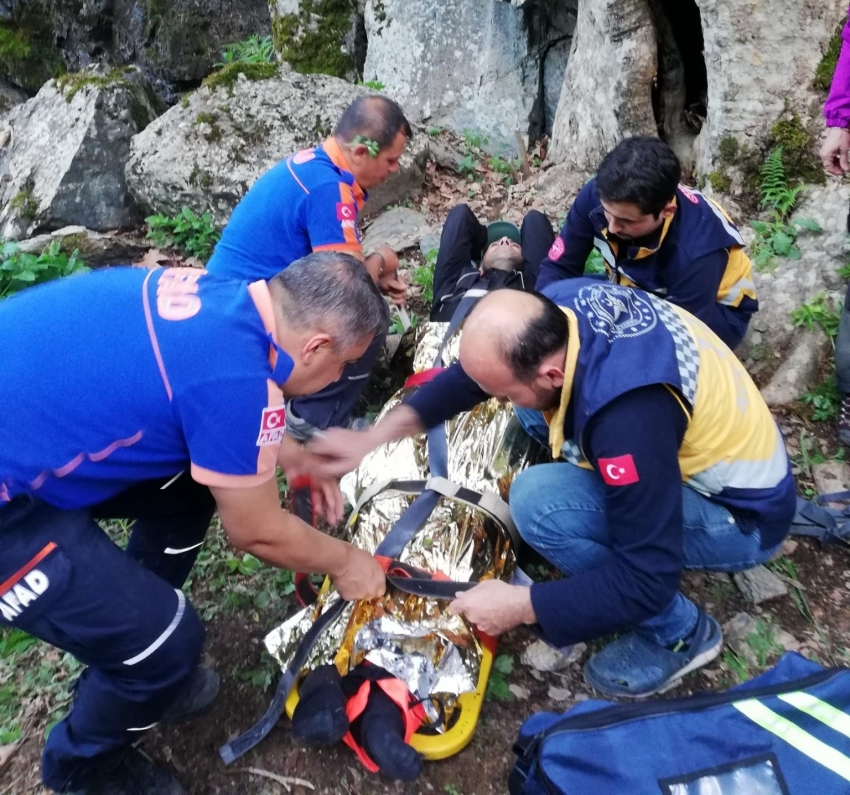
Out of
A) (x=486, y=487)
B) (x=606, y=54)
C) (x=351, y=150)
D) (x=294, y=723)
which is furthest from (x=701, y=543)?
(x=606, y=54)

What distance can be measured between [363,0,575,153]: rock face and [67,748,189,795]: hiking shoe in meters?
6.28

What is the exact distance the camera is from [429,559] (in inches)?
101

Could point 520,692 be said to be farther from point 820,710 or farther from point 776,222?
point 776,222

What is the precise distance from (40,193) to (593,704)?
656 cm

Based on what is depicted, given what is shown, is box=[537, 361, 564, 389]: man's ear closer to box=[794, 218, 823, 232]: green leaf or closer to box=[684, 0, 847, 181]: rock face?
box=[794, 218, 823, 232]: green leaf

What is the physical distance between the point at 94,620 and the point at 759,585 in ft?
8.30

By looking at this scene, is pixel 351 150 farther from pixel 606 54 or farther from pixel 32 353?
pixel 606 54

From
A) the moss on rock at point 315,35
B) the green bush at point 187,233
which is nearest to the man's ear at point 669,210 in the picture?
the green bush at point 187,233

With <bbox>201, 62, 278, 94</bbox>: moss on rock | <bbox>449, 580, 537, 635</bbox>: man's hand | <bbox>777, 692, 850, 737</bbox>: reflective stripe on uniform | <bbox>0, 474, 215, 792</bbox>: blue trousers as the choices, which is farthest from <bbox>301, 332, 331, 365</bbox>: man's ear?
<bbox>201, 62, 278, 94</bbox>: moss on rock

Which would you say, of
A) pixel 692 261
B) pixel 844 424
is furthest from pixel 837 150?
pixel 844 424

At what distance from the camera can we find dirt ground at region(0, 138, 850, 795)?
228 centimetres

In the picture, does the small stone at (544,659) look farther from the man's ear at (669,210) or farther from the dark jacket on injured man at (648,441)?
the man's ear at (669,210)

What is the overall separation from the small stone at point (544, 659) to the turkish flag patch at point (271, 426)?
1.52m

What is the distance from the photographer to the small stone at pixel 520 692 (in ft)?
8.28
